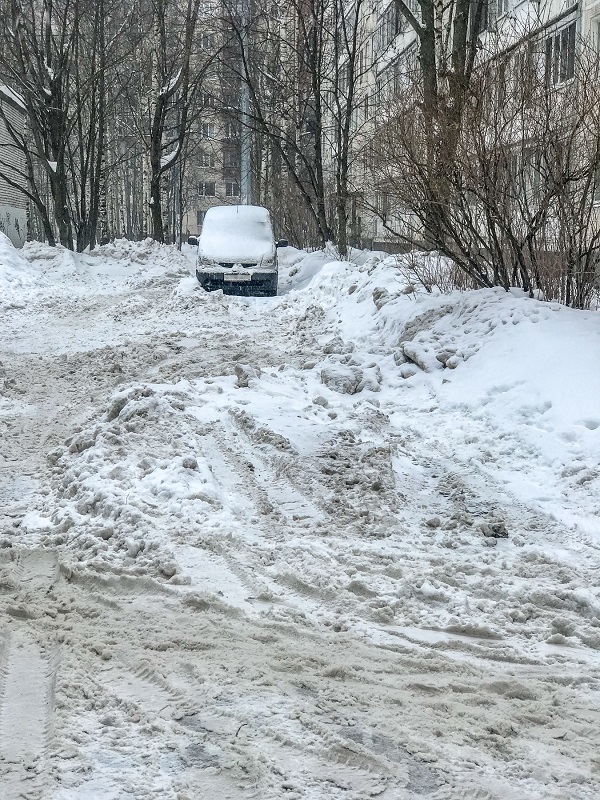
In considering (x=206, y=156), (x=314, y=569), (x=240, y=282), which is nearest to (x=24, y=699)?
(x=314, y=569)

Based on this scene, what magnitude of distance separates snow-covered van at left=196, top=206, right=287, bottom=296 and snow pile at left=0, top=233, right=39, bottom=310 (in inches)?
138

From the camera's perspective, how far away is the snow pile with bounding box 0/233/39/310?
1557 cm

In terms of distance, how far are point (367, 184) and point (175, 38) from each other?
1697 cm

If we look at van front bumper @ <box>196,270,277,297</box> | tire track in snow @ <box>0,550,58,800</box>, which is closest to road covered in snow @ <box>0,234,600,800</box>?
tire track in snow @ <box>0,550,58,800</box>

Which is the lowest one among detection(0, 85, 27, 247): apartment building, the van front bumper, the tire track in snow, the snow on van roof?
the tire track in snow

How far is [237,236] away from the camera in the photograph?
18.1 meters

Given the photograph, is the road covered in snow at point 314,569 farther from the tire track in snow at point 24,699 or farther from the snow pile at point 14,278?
the snow pile at point 14,278

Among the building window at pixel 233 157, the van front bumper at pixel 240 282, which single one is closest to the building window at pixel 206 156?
the building window at pixel 233 157

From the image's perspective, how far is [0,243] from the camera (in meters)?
19.9

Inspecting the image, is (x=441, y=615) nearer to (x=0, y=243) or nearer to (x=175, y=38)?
(x=0, y=243)

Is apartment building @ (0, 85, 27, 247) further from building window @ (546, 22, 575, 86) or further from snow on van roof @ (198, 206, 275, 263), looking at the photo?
building window @ (546, 22, 575, 86)

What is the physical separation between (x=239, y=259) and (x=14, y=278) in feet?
15.1

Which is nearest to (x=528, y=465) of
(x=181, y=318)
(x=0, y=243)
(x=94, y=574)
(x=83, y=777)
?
(x=94, y=574)

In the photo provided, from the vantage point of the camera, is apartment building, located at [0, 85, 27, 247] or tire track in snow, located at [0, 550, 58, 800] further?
apartment building, located at [0, 85, 27, 247]
